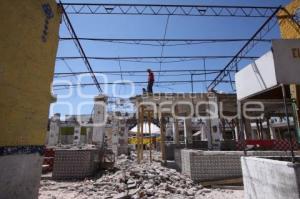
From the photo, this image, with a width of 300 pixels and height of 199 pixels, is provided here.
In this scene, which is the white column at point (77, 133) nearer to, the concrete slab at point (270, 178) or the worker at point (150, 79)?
the worker at point (150, 79)

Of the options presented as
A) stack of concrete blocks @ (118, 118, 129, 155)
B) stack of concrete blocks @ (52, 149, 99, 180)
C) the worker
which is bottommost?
stack of concrete blocks @ (52, 149, 99, 180)

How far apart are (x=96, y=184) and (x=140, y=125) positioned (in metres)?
7.18

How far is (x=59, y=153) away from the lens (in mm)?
11445

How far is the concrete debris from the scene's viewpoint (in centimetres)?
783

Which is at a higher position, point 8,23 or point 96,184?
point 8,23

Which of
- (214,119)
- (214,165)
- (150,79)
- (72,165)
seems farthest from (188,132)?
(72,165)

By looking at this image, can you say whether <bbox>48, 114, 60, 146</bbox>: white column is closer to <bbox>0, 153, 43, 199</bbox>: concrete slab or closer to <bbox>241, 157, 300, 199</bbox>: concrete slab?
<bbox>0, 153, 43, 199</bbox>: concrete slab

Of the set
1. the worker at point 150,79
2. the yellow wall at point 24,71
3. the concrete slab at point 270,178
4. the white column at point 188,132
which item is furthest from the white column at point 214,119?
the yellow wall at point 24,71

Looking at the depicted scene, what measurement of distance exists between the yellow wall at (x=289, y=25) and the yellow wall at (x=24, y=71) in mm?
9825

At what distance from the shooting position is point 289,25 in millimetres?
10406

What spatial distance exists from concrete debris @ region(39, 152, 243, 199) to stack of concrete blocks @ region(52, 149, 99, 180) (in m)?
1.03

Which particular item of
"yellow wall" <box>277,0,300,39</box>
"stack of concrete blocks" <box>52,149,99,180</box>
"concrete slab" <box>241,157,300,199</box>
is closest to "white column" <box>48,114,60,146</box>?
"stack of concrete blocks" <box>52,149,99,180</box>

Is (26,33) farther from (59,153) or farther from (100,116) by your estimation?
(100,116)

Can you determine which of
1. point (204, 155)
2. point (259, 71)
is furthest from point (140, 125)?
point (259, 71)
